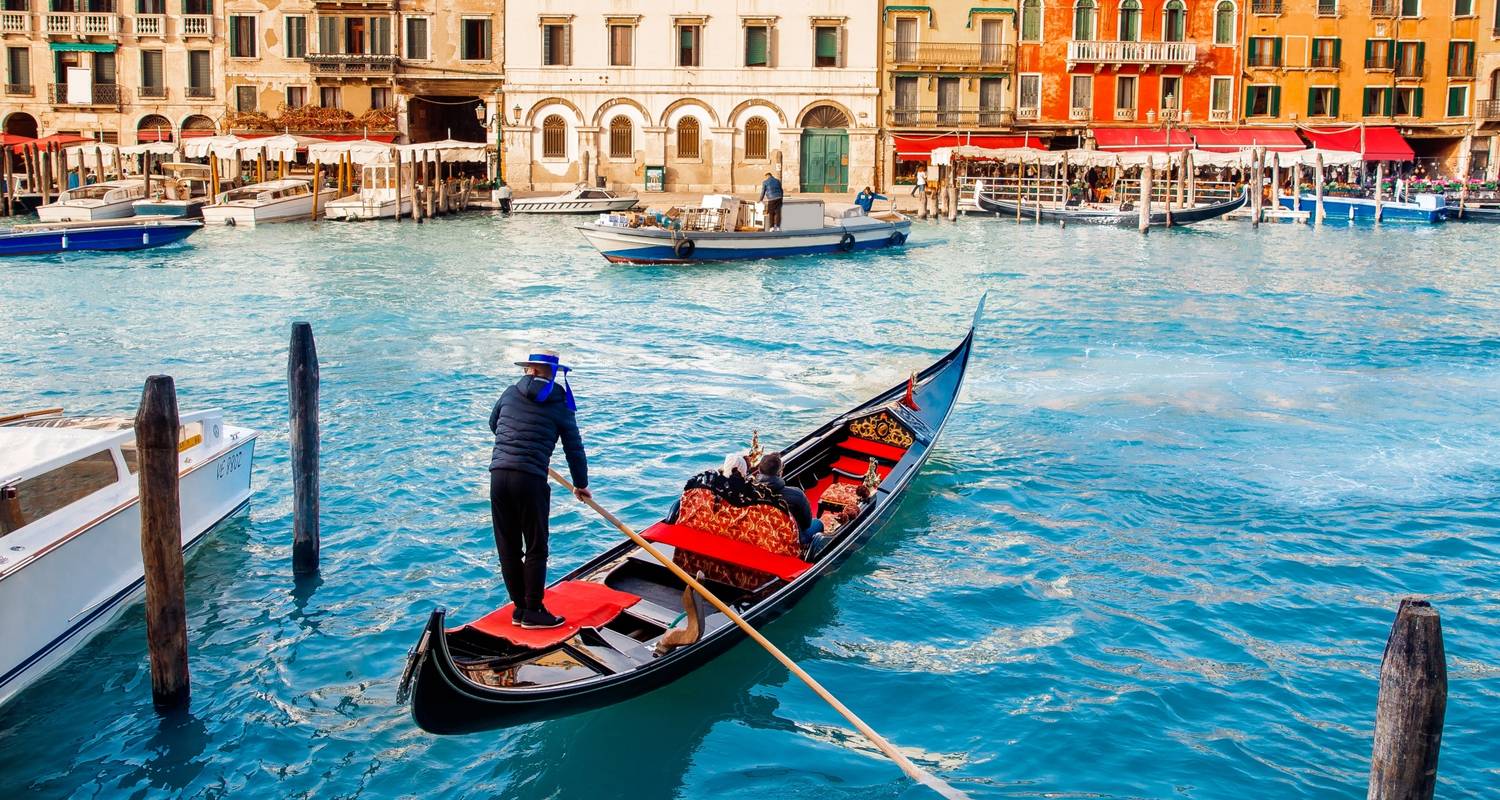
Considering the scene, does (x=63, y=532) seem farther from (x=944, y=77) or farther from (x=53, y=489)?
(x=944, y=77)

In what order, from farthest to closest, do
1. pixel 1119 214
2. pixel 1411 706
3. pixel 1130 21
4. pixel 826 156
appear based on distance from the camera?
pixel 826 156, pixel 1130 21, pixel 1119 214, pixel 1411 706

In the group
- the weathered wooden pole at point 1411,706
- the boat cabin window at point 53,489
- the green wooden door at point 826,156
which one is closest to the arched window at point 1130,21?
the green wooden door at point 826,156

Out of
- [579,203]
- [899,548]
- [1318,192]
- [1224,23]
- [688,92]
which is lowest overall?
[899,548]

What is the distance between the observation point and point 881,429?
33.6ft

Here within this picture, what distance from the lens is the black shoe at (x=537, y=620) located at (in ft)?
21.5

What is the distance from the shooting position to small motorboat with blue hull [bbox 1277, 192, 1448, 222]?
36156mm

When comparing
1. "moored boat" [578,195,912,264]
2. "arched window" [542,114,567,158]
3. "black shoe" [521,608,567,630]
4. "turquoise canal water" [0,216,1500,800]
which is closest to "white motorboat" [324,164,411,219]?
"arched window" [542,114,567,158]

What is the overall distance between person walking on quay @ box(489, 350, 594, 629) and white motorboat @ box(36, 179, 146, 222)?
2786 centimetres

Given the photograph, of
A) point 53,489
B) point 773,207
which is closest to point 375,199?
point 773,207

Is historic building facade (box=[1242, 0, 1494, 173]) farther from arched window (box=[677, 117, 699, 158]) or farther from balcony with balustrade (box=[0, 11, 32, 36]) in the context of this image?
balcony with balustrade (box=[0, 11, 32, 36])

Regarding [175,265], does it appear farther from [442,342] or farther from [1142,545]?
[1142,545]

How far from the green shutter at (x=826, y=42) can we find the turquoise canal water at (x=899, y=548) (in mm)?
22017

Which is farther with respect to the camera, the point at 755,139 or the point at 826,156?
the point at 826,156

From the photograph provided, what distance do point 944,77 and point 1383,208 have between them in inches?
514
